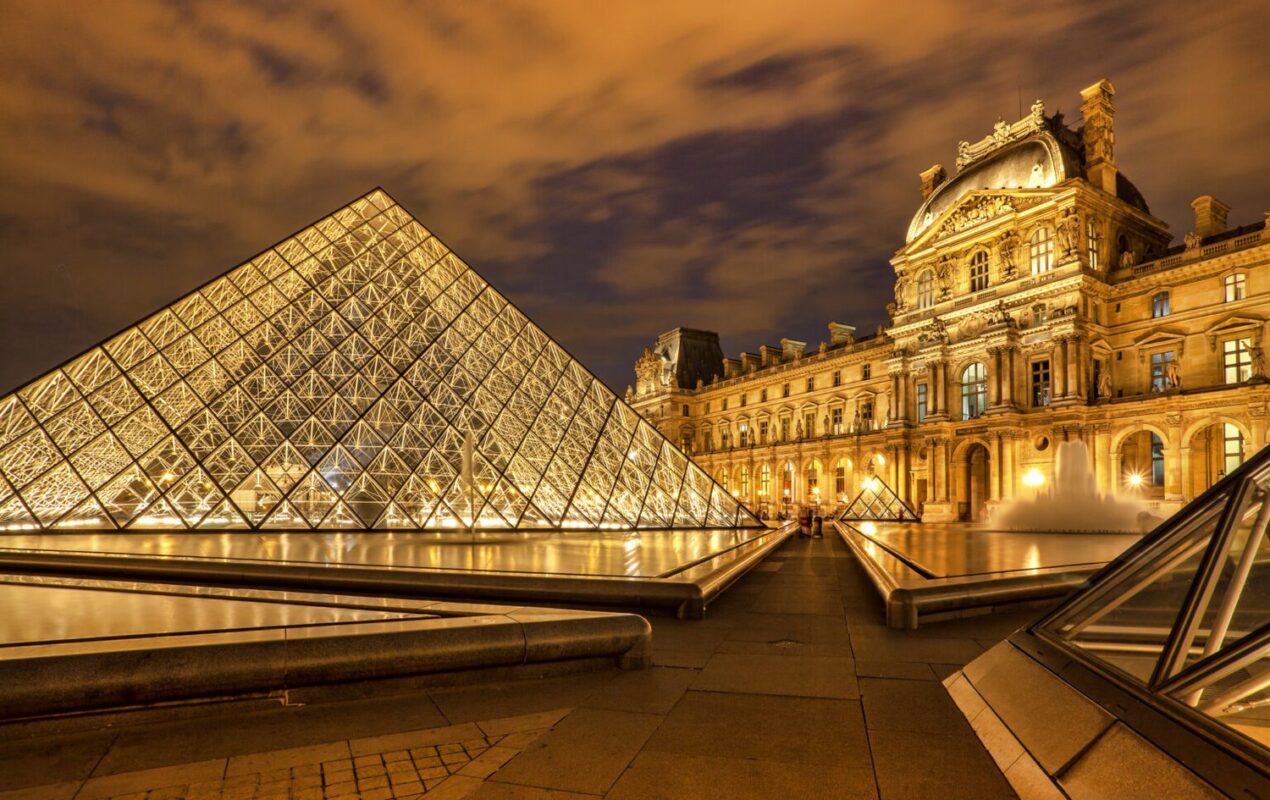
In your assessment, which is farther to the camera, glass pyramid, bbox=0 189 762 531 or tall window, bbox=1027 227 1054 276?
tall window, bbox=1027 227 1054 276

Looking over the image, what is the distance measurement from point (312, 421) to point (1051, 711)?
1803 centimetres

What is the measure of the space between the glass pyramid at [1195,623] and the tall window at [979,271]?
1418 inches

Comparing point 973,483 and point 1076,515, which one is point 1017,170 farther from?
point 1076,515

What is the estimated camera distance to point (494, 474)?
60.1ft

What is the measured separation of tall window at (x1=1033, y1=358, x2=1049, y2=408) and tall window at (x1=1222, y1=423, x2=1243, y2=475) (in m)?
6.26

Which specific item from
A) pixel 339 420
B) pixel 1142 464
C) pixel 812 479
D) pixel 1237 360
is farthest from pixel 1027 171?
pixel 339 420

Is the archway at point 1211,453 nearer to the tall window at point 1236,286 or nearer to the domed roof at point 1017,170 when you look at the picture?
the tall window at point 1236,286

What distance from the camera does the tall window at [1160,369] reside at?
3111 centimetres

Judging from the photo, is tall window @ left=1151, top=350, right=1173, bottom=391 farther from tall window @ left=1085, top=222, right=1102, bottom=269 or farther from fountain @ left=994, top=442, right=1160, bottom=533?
fountain @ left=994, top=442, right=1160, bottom=533

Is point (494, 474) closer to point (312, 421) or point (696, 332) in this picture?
point (312, 421)

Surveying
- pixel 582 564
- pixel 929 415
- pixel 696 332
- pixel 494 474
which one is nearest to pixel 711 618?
pixel 582 564

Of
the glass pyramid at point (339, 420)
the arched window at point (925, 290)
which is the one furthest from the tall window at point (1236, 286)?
the glass pyramid at point (339, 420)

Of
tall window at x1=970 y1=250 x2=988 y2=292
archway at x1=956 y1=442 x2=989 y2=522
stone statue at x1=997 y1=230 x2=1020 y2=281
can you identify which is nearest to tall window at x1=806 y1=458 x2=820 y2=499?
archway at x1=956 y1=442 x2=989 y2=522

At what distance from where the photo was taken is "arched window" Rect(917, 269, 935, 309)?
128 ft
